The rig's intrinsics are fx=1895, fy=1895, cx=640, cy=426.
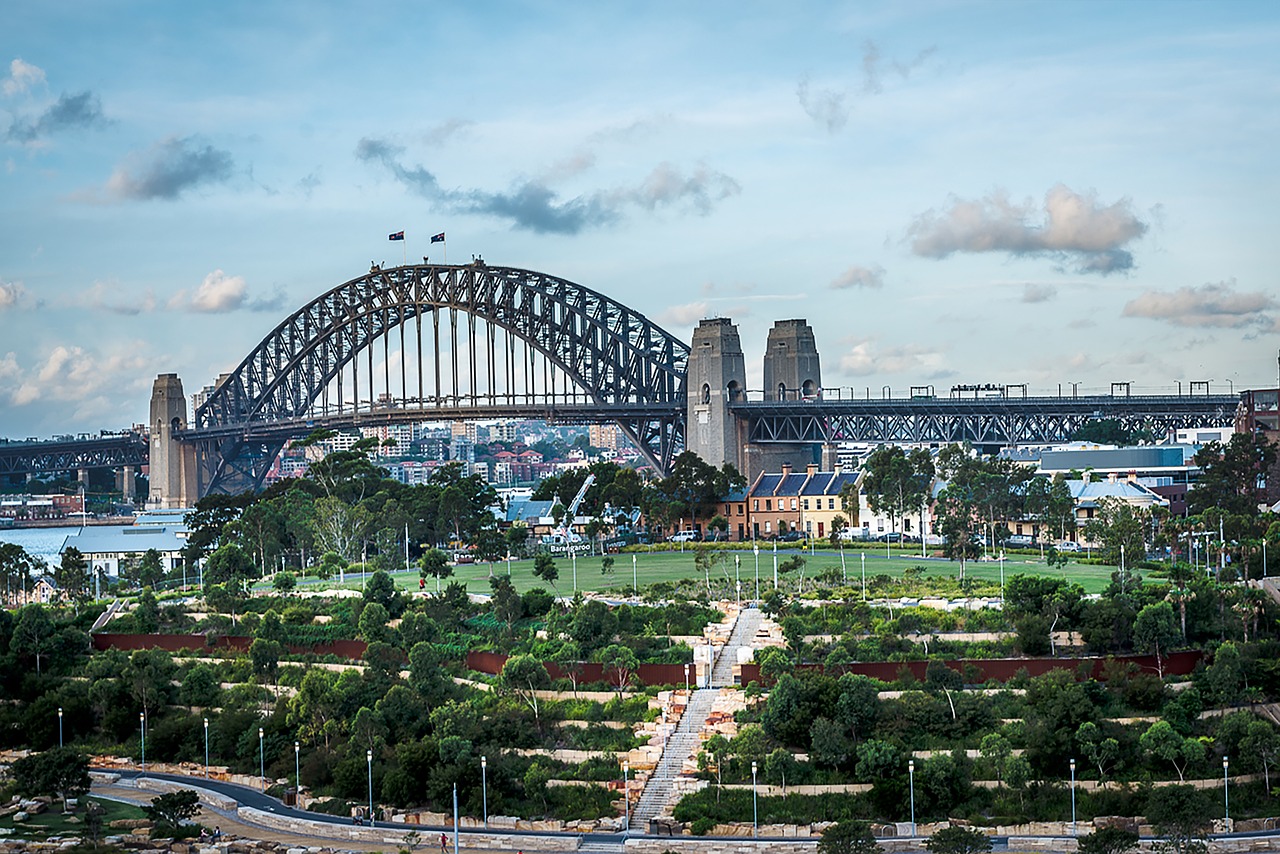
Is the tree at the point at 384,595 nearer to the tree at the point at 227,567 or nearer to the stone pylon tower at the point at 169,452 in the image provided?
the tree at the point at 227,567

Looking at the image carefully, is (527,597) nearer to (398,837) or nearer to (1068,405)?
(398,837)

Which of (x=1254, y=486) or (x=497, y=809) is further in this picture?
(x=1254, y=486)

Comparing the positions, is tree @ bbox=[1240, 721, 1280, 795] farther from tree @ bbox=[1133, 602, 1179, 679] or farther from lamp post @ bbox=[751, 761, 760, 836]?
lamp post @ bbox=[751, 761, 760, 836]

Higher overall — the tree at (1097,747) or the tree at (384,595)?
the tree at (384,595)

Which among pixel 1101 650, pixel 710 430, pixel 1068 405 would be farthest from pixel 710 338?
pixel 1101 650

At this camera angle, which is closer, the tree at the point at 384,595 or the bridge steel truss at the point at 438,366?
the tree at the point at 384,595

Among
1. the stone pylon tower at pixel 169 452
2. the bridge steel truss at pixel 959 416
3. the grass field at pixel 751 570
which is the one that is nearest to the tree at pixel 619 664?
the grass field at pixel 751 570

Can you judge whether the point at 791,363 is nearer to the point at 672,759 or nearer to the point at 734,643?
the point at 734,643
